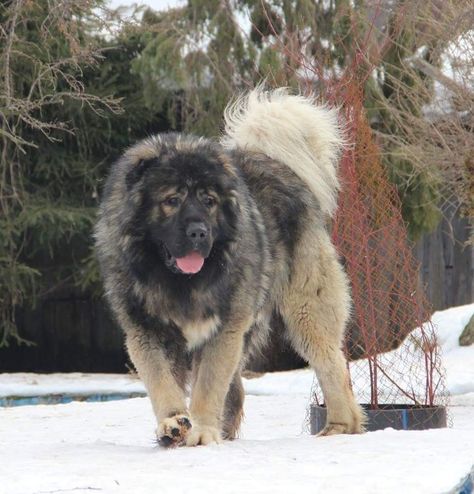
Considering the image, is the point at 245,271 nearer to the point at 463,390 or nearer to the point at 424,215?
the point at 463,390

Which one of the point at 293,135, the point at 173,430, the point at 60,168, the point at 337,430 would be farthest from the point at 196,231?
the point at 60,168

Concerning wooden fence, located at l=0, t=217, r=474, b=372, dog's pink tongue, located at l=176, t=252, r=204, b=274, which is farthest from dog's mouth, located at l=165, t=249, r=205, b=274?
wooden fence, located at l=0, t=217, r=474, b=372

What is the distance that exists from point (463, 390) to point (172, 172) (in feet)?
22.6

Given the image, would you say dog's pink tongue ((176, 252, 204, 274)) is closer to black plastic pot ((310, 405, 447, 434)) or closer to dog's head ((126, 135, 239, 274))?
dog's head ((126, 135, 239, 274))

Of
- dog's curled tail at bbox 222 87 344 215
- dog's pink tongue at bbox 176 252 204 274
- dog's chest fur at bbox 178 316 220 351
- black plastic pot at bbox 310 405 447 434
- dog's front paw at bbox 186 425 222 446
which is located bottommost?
black plastic pot at bbox 310 405 447 434

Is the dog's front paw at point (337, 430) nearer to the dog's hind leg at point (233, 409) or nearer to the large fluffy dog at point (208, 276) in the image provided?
the large fluffy dog at point (208, 276)

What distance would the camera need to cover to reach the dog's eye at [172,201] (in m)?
5.33

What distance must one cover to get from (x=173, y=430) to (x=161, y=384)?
31cm

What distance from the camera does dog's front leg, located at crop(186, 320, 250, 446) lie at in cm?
546

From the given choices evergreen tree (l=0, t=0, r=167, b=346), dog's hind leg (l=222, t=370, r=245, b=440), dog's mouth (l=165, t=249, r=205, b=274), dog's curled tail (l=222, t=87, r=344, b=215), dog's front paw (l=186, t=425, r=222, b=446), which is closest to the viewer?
dog's front paw (l=186, t=425, r=222, b=446)

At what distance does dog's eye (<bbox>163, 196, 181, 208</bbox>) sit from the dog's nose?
18 cm

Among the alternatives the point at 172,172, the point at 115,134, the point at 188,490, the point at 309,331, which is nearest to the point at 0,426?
the point at 309,331

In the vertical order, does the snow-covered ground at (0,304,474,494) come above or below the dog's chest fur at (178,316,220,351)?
below

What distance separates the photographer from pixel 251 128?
6.73 m
